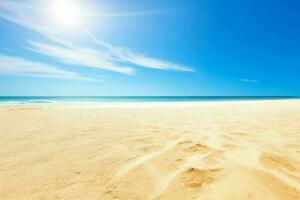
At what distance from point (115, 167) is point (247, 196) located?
1196mm

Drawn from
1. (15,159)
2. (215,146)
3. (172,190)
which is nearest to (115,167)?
(172,190)

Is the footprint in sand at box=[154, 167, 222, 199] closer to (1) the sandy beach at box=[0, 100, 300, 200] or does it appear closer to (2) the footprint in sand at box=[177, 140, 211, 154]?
(1) the sandy beach at box=[0, 100, 300, 200]

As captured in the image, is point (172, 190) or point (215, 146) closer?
point (172, 190)

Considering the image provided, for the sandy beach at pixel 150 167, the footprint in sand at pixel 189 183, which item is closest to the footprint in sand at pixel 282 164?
the sandy beach at pixel 150 167

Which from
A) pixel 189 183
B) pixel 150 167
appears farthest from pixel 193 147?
pixel 189 183

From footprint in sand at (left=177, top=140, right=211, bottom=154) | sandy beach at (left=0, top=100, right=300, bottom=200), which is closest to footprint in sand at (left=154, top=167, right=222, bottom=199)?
sandy beach at (left=0, top=100, right=300, bottom=200)

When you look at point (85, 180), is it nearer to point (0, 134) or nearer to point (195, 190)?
point (195, 190)

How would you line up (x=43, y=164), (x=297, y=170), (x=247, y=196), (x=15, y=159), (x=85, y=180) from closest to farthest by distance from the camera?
(x=247, y=196) < (x=85, y=180) < (x=297, y=170) < (x=43, y=164) < (x=15, y=159)

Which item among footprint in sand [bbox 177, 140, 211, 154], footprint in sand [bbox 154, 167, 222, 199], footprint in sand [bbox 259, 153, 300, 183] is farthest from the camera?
footprint in sand [bbox 177, 140, 211, 154]

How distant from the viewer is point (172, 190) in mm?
1407

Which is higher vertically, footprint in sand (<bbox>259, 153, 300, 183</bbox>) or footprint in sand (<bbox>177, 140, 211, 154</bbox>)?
footprint in sand (<bbox>177, 140, 211, 154</bbox>)

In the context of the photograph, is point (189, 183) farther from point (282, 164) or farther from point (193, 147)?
point (282, 164)

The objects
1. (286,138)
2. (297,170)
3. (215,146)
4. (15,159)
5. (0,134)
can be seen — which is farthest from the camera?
(0,134)

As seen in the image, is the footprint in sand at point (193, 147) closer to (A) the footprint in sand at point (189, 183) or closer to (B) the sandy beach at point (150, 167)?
(B) the sandy beach at point (150, 167)
